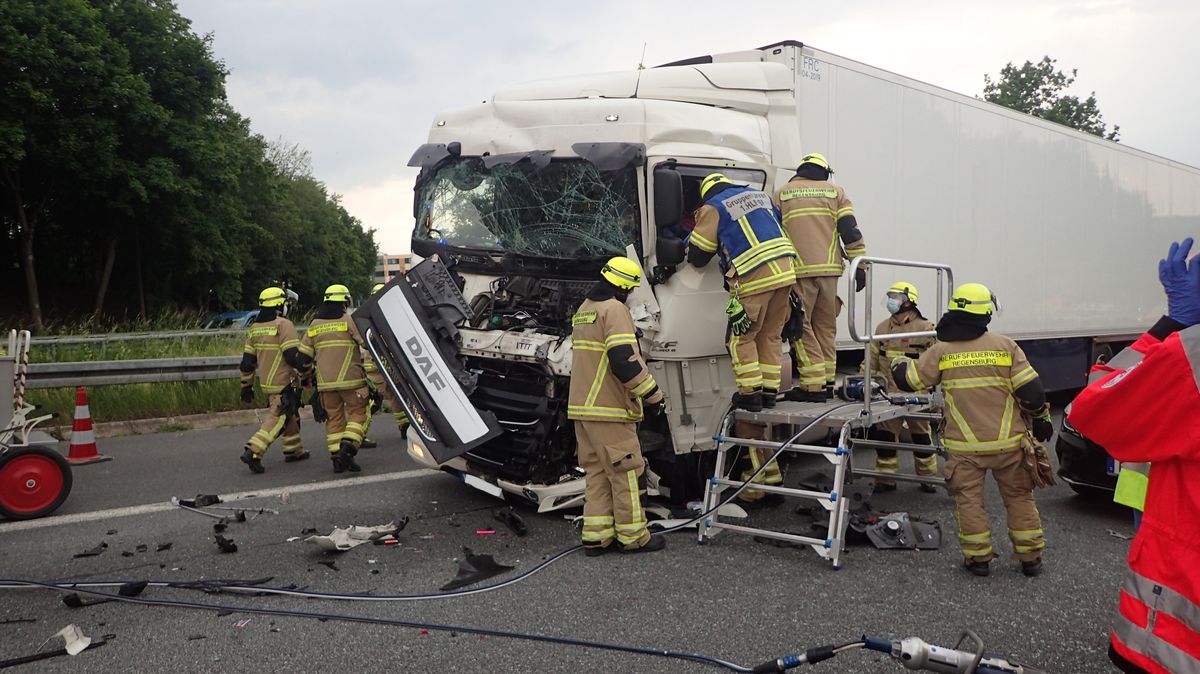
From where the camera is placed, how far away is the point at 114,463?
24.5 ft

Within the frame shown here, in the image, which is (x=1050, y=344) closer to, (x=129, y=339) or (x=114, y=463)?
(x=114, y=463)

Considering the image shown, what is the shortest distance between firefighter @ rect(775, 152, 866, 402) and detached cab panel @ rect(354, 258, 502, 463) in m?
2.33

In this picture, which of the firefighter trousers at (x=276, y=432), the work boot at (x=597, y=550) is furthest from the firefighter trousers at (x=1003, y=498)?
the firefighter trousers at (x=276, y=432)

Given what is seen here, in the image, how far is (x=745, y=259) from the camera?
535cm

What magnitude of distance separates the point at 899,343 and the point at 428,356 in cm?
388

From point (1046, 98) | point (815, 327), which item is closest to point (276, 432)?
point (815, 327)

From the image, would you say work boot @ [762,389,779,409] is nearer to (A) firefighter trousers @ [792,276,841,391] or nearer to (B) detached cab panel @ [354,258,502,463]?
(A) firefighter trousers @ [792,276,841,391]

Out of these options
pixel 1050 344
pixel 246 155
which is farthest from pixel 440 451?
pixel 246 155

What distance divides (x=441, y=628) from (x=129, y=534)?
8.80ft

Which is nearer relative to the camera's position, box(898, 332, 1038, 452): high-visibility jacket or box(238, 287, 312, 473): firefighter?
box(898, 332, 1038, 452): high-visibility jacket

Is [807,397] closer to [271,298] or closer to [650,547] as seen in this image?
[650,547]

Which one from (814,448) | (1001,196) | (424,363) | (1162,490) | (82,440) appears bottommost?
(82,440)

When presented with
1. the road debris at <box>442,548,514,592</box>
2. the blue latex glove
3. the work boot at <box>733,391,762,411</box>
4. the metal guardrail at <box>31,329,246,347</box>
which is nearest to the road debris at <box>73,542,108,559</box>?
the road debris at <box>442,548,514,592</box>

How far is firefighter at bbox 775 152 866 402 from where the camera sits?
19.6 feet
